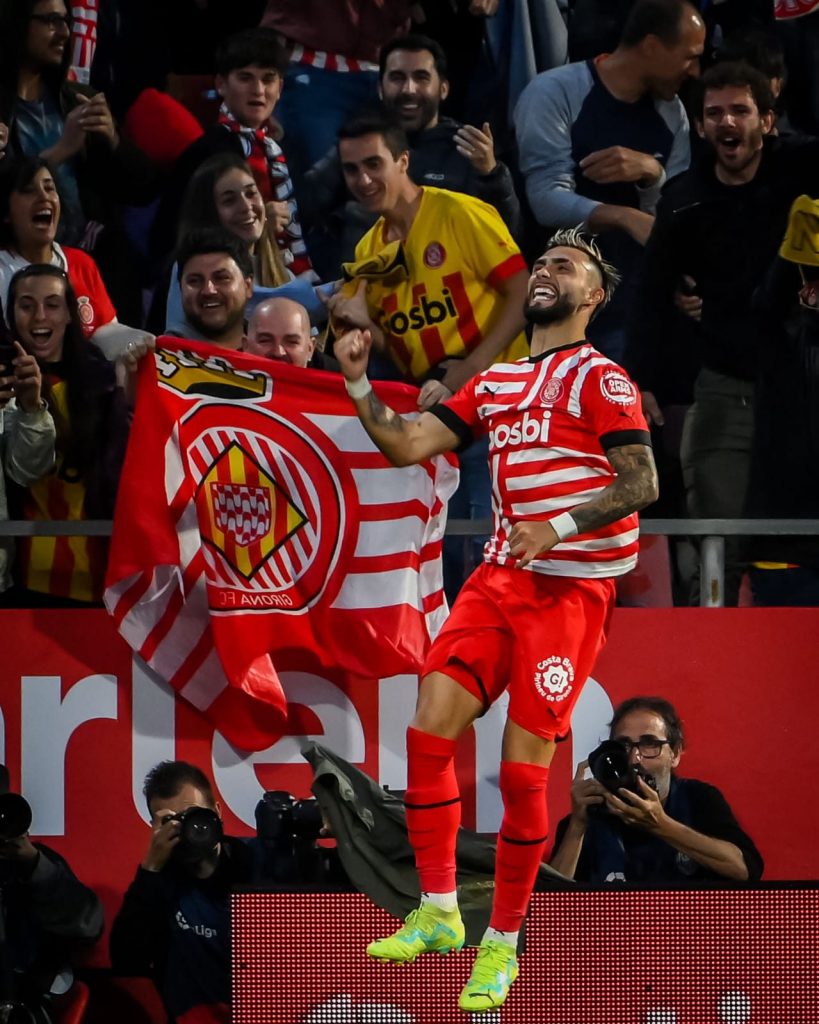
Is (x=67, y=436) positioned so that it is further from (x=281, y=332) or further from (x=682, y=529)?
(x=682, y=529)

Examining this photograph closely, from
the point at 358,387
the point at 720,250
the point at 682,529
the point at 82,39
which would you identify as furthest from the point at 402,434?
the point at 82,39

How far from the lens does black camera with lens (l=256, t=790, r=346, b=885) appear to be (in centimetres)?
581

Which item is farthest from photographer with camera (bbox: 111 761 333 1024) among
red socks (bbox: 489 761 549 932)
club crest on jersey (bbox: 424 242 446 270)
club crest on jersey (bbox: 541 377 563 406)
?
club crest on jersey (bbox: 424 242 446 270)

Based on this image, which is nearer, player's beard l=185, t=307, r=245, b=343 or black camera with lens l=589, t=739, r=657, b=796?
black camera with lens l=589, t=739, r=657, b=796

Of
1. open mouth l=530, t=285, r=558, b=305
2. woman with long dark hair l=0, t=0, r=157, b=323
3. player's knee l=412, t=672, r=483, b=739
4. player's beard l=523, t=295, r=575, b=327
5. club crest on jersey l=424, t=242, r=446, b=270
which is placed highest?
woman with long dark hair l=0, t=0, r=157, b=323

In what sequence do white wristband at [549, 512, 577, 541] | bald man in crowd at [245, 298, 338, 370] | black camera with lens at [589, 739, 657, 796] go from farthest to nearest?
bald man in crowd at [245, 298, 338, 370], black camera with lens at [589, 739, 657, 796], white wristband at [549, 512, 577, 541]

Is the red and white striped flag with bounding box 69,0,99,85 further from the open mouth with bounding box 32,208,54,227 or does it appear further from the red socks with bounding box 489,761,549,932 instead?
the red socks with bounding box 489,761,549,932

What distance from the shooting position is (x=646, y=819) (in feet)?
19.4

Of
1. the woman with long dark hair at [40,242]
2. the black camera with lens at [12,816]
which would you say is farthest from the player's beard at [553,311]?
the black camera with lens at [12,816]

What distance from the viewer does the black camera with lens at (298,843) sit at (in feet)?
19.1

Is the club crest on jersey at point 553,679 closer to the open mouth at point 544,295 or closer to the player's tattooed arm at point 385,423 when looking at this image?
the player's tattooed arm at point 385,423

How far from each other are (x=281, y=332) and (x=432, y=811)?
1924mm

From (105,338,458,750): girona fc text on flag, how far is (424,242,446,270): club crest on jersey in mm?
526

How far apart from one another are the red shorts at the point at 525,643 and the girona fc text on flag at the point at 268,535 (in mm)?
1018
